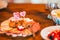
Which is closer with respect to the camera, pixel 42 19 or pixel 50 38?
pixel 50 38

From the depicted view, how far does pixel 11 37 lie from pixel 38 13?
38cm

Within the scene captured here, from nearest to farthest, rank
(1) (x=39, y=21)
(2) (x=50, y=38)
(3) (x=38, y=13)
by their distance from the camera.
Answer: (2) (x=50, y=38) < (1) (x=39, y=21) < (3) (x=38, y=13)

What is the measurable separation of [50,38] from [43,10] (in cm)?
46

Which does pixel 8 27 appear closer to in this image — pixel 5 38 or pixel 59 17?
pixel 5 38

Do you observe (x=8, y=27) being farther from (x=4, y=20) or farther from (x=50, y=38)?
(x=50, y=38)

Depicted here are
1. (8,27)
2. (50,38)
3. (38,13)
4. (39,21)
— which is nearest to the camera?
(50,38)

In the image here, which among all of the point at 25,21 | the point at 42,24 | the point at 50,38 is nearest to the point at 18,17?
the point at 25,21

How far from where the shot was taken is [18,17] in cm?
98

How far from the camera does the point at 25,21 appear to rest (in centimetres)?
99

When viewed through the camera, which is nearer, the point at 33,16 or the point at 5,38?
the point at 5,38

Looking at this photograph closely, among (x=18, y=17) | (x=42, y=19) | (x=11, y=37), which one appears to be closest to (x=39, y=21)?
(x=42, y=19)

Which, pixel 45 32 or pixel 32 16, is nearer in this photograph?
pixel 45 32

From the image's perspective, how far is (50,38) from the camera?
0.81 metres

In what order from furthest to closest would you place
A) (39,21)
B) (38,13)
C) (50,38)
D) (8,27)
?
(38,13)
(39,21)
(8,27)
(50,38)
